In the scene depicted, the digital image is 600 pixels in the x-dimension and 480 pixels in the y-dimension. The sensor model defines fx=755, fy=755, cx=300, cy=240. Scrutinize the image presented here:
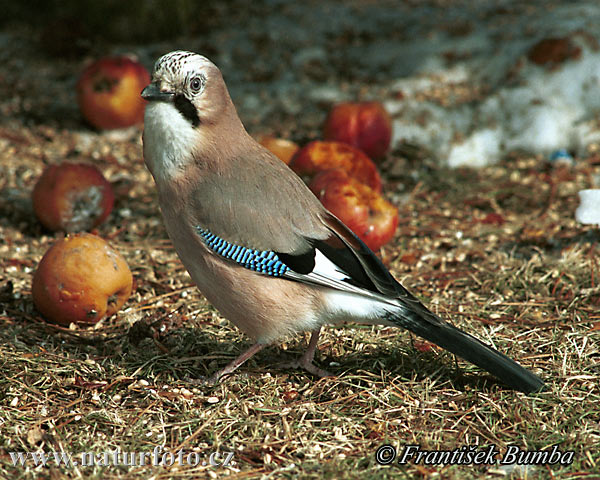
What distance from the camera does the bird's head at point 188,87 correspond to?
352 centimetres

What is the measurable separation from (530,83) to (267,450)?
5.11 metres

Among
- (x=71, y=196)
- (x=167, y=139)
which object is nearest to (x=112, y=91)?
(x=71, y=196)

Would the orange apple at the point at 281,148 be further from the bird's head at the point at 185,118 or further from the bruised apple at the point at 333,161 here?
the bird's head at the point at 185,118

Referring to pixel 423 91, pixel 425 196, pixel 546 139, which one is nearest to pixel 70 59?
pixel 423 91

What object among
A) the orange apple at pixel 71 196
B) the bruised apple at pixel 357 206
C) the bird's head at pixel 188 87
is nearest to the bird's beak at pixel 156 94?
the bird's head at pixel 188 87

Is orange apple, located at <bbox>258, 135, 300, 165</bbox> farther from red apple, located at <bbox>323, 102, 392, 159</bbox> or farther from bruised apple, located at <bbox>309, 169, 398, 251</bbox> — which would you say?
bruised apple, located at <bbox>309, 169, 398, 251</bbox>

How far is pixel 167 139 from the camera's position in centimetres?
364

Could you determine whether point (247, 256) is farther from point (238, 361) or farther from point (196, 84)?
point (196, 84)

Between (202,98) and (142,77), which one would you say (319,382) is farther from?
(142,77)

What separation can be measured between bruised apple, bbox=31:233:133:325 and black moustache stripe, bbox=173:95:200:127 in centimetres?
108

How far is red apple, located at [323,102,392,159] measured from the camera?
6301mm

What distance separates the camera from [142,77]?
6656 mm

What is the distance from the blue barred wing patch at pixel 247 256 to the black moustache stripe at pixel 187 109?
1.72 ft

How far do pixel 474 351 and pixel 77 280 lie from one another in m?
2.17
